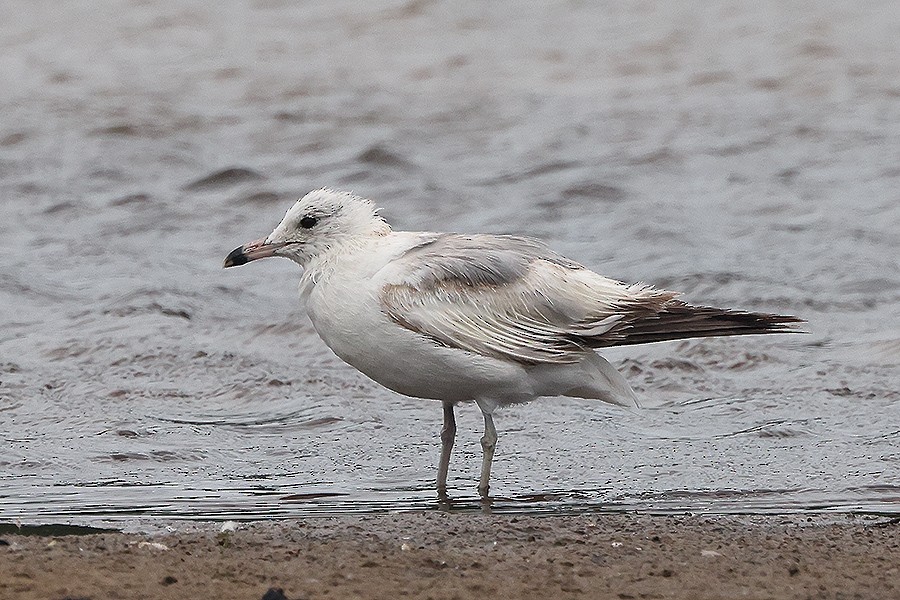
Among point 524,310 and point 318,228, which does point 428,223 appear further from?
point 524,310

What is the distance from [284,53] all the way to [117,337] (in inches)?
306

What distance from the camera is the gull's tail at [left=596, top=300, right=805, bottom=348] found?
6176 mm

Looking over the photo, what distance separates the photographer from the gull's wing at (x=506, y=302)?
6.09 m

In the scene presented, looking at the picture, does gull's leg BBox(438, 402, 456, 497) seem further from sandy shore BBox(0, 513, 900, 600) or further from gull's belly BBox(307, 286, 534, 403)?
sandy shore BBox(0, 513, 900, 600)

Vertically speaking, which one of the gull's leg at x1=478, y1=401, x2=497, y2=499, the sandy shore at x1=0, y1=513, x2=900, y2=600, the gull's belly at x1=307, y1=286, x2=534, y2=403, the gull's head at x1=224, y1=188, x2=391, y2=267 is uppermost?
the gull's head at x1=224, y1=188, x2=391, y2=267

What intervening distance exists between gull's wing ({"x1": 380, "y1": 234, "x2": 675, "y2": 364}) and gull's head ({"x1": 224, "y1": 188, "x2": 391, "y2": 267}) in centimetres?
A: 30

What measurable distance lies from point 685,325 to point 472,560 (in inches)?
73.4

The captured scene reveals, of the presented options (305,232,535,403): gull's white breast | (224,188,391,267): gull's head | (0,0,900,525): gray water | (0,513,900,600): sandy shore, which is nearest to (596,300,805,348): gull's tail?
(305,232,535,403): gull's white breast

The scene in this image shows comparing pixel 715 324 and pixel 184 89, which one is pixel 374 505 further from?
pixel 184 89

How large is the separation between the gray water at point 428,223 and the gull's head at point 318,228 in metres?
0.96

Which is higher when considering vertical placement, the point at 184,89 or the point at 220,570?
the point at 184,89

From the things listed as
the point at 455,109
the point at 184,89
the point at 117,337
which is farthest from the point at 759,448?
the point at 184,89

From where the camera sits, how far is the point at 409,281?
6117mm

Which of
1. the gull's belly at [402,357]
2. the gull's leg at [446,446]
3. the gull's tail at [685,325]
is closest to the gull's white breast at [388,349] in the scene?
the gull's belly at [402,357]
